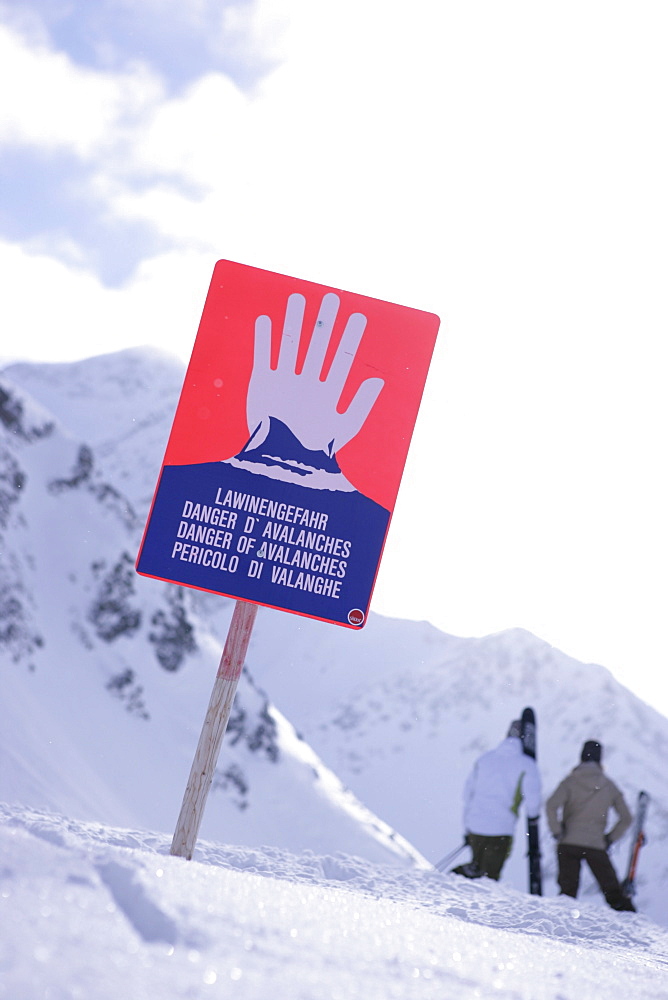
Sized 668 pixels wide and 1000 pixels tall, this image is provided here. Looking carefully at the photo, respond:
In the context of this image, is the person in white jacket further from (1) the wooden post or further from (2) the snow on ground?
(2) the snow on ground

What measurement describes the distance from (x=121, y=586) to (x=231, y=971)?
21.4 m

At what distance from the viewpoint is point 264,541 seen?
3.07 m

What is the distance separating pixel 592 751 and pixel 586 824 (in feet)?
1.76

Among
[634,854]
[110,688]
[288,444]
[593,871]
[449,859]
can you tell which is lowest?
[110,688]

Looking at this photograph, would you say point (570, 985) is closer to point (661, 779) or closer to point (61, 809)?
point (61, 809)

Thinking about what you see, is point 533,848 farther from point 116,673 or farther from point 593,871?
point 116,673

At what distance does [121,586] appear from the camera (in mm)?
21828

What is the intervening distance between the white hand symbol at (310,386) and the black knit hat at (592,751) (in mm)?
3831

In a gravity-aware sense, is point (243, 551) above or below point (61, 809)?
above

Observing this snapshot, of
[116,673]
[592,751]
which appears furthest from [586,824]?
[116,673]

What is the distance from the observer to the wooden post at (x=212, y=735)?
2949mm

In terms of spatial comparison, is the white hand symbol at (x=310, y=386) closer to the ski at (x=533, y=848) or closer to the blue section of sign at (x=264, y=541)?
the blue section of sign at (x=264, y=541)

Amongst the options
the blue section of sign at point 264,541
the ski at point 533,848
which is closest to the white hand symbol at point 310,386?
the blue section of sign at point 264,541

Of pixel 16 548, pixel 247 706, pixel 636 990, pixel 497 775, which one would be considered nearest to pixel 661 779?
pixel 247 706
